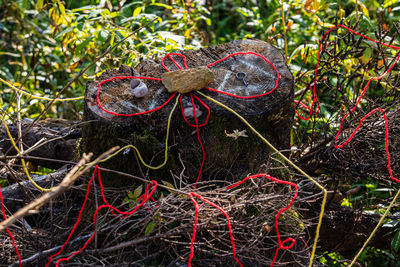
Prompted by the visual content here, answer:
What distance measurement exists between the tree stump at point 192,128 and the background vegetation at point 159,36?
0.38 m

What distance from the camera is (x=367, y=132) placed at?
2807 mm

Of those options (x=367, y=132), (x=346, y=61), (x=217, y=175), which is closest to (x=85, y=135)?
(x=217, y=175)

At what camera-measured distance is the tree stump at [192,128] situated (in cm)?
239

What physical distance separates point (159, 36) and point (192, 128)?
1210 mm

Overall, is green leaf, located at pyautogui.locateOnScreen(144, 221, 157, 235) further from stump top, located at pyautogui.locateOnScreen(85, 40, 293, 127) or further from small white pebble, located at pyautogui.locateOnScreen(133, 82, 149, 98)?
small white pebble, located at pyautogui.locateOnScreen(133, 82, 149, 98)

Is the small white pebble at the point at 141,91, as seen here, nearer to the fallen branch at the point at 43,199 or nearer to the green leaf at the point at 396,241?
the fallen branch at the point at 43,199

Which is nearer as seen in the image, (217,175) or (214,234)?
(214,234)

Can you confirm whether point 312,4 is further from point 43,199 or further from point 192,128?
point 43,199

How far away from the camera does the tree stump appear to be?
7.84ft

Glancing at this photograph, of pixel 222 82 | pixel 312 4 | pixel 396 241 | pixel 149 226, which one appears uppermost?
pixel 312 4

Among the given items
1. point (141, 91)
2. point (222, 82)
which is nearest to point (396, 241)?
point (222, 82)

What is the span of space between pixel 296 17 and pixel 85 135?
263cm

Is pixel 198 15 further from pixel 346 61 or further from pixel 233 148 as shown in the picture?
pixel 233 148

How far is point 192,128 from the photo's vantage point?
246 centimetres
